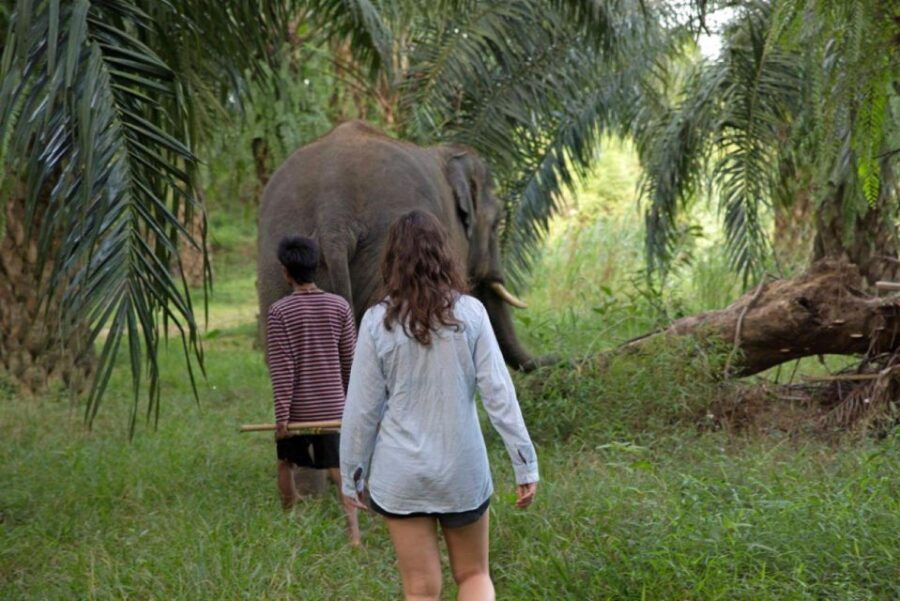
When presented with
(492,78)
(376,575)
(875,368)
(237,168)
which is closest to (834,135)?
(376,575)

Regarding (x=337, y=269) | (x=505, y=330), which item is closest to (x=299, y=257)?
(x=337, y=269)

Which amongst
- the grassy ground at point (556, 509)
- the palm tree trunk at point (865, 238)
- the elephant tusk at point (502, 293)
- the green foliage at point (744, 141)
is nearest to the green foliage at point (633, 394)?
the grassy ground at point (556, 509)

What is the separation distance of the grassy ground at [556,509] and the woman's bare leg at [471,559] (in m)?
0.83

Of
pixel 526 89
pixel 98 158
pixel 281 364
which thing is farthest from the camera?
pixel 526 89

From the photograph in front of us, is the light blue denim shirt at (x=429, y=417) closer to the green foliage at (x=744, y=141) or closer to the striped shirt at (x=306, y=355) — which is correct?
the striped shirt at (x=306, y=355)

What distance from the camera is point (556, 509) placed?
Result: 6277 millimetres

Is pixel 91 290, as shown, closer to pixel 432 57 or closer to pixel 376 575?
pixel 376 575

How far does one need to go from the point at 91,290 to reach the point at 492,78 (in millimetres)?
7723

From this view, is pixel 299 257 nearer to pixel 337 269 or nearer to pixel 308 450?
pixel 337 269

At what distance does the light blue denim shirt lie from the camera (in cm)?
439

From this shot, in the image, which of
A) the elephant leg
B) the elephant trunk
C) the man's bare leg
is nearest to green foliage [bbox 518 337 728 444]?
the elephant trunk

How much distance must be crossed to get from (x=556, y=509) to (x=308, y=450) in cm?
150

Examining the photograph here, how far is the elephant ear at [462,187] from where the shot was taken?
910cm

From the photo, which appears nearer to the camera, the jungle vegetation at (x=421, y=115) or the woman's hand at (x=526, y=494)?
the woman's hand at (x=526, y=494)
